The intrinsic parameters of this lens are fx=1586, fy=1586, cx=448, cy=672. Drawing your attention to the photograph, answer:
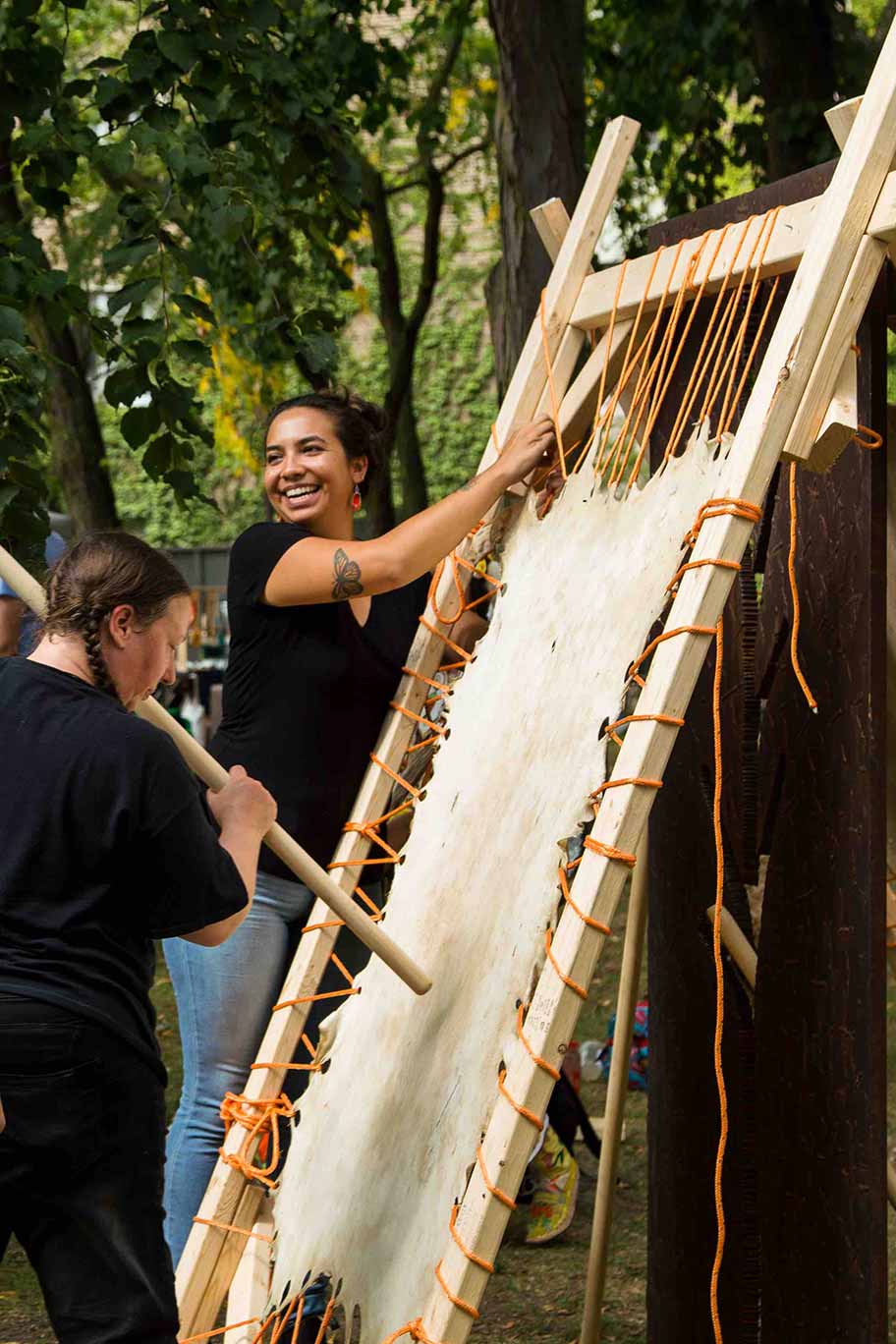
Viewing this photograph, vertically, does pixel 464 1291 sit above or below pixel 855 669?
below

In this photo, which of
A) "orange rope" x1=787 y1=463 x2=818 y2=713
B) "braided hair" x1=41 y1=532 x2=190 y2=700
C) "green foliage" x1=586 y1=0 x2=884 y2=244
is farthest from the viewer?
"green foliage" x1=586 y1=0 x2=884 y2=244

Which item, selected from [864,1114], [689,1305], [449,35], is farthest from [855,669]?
[449,35]

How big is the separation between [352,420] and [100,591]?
100 centimetres

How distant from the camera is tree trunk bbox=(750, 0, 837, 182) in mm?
5863

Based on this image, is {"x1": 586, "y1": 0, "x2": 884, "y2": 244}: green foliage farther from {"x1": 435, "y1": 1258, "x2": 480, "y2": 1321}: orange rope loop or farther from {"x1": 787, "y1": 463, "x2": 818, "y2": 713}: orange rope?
{"x1": 435, "y1": 1258, "x2": 480, "y2": 1321}: orange rope loop

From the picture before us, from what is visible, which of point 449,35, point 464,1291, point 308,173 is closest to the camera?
point 464,1291

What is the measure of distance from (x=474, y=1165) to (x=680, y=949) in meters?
0.80

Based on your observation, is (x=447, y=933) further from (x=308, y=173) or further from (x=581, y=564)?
(x=308, y=173)

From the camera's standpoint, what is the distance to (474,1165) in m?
1.88

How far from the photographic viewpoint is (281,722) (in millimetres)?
2676

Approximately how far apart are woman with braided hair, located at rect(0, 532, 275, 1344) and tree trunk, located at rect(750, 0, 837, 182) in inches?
181

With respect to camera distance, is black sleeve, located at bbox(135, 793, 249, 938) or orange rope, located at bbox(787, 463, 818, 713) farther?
orange rope, located at bbox(787, 463, 818, 713)

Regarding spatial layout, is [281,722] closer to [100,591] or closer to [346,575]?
[346,575]

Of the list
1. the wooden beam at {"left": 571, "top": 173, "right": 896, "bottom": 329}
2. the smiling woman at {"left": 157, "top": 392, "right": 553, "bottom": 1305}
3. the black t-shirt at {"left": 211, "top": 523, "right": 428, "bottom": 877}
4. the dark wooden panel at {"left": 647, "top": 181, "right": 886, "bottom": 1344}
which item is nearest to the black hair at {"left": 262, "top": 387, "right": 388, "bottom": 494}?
the smiling woman at {"left": 157, "top": 392, "right": 553, "bottom": 1305}
